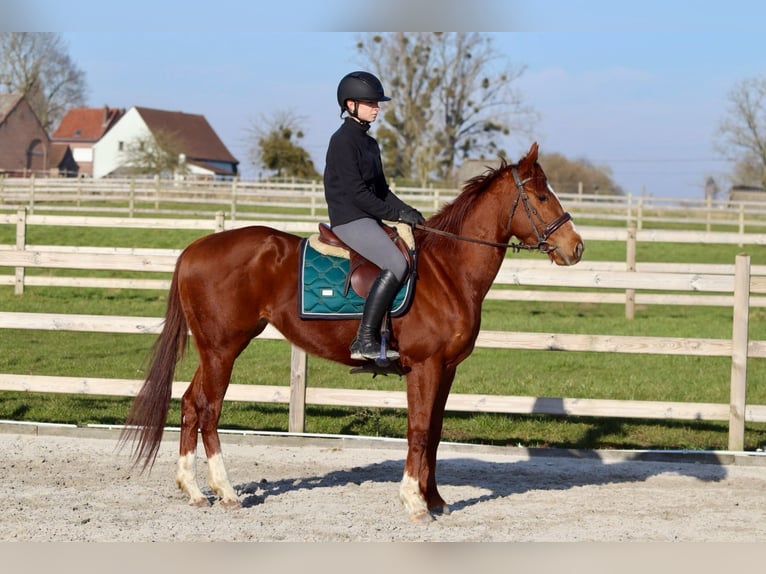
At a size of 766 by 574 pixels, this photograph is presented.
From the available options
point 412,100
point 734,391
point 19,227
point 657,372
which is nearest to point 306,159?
point 412,100

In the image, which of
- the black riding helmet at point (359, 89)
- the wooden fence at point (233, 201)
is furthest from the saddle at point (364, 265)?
the wooden fence at point (233, 201)

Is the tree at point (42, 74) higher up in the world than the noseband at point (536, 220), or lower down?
higher up

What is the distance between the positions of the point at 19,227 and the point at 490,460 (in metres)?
10.9

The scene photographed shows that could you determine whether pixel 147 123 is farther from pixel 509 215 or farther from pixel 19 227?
pixel 509 215

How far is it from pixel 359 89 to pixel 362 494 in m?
2.76

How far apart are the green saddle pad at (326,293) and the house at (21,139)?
5922cm

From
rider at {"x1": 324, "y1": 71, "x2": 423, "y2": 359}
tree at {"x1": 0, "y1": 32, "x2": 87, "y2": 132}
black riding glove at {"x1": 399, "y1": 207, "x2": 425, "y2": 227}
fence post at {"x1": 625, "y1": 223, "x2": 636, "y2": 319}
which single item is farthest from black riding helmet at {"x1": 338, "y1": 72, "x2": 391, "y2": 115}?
tree at {"x1": 0, "y1": 32, "x2": 87, "y2": 132}

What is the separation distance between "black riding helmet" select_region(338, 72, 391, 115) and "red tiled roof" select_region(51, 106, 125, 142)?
279ft

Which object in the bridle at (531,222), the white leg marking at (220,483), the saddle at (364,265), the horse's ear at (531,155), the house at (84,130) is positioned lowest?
the white leg marking at (220,483)

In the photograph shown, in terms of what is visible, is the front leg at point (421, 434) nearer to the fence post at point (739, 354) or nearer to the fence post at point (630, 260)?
the fence post at point (739, 354)

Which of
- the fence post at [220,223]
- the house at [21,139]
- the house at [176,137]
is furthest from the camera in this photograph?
the house at [176,137]

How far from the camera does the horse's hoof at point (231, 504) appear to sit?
19.7 ft

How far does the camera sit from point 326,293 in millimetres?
6102

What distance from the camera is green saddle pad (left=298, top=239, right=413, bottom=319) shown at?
6.09 metres
